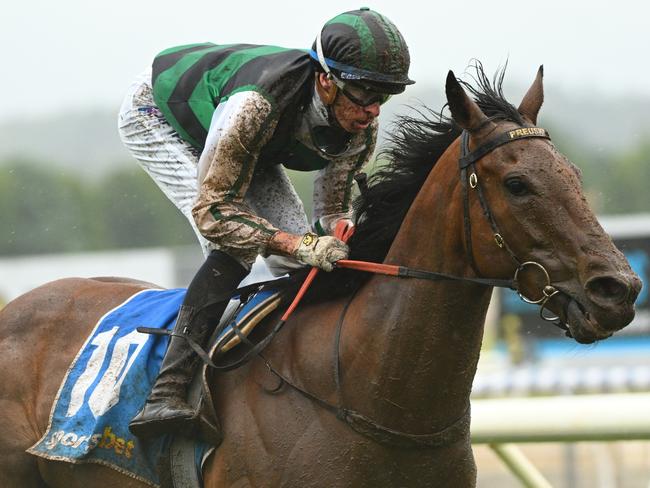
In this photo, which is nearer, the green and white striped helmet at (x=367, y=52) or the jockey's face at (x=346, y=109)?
the green and white striped helmet at (x=367, y=52)

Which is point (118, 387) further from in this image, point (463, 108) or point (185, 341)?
point (463, 108)

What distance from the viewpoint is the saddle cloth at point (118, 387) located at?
13.4ft

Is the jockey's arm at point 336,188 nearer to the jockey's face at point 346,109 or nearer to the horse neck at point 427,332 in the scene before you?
the jockey's face at point 346,109

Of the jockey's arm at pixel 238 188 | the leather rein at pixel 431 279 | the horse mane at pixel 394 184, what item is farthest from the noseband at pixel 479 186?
the jockey's arm at pixel 238 188

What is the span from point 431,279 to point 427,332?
0.53ft

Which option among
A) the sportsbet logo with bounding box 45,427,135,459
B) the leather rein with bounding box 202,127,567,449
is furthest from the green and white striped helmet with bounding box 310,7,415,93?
the sportsbet logo with bounding box 45,427,135,459

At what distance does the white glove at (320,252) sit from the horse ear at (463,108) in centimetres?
60

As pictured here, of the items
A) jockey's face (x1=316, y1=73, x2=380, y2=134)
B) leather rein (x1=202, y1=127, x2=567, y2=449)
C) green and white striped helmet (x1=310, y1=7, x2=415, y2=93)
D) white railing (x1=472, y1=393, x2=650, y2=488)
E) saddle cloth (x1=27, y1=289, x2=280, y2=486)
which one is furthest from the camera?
white railing (x1=472, y1=393, x2=650, y2=488)

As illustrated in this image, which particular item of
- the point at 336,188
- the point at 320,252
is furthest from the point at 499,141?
the point at 336,188

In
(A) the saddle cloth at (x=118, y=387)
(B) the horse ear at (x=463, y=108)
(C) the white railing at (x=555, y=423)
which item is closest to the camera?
(B) the horse ear at (x=463, y=108)

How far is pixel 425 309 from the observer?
364 centimetres

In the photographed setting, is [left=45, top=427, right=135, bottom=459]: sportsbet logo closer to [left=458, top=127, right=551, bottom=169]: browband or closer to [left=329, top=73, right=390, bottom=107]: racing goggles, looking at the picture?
[left=329, top=73, right=390, bottom=107]: racing goggles

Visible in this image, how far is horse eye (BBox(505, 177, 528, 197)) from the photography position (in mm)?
3387

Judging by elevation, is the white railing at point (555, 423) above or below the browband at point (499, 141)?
below
